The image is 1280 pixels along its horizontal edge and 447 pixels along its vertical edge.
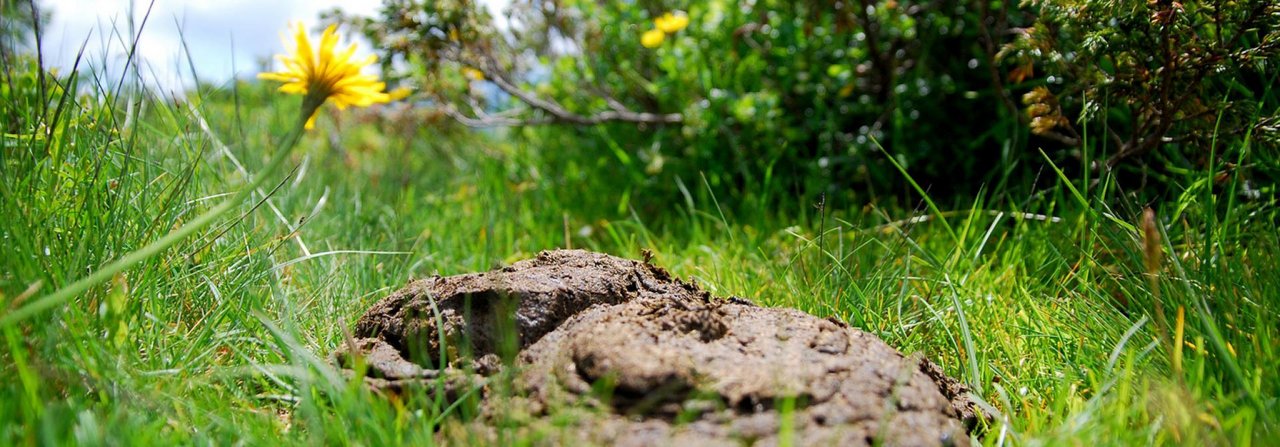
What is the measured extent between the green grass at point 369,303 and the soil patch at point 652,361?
12 cm

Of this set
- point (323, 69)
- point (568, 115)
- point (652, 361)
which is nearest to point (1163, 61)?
point (652, 361)

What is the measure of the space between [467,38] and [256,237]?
5.13 ft

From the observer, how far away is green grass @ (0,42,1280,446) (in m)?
1.44

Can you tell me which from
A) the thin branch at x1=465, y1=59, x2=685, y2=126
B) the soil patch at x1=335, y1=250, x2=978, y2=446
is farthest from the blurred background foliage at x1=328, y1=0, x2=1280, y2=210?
the soil patch at x1=335, y1=250, x2=978, y2=446

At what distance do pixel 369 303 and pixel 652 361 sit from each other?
113 centimetres

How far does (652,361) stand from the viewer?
142 cm

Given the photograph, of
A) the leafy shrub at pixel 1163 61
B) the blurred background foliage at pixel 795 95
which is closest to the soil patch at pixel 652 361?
the leafy shrub at pixel 1163 61

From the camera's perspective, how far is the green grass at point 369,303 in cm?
144

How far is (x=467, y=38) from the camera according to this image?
3701 millimetres

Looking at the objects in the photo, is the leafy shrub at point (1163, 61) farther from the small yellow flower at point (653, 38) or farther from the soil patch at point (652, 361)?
the small yellow flower at point (653, 38)

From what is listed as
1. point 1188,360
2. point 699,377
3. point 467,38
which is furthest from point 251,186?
point 467,38

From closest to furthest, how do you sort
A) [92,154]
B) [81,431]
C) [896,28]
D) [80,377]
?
[81,431], [80,377], [92,154], [896,28]

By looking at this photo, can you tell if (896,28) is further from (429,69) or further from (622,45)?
(429,69)

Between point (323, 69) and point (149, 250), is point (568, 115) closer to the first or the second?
point (323, 69)
